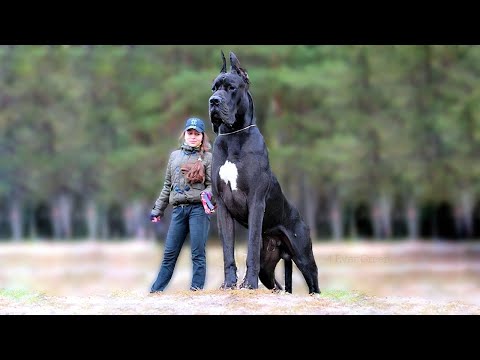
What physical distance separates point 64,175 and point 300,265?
18457 mm

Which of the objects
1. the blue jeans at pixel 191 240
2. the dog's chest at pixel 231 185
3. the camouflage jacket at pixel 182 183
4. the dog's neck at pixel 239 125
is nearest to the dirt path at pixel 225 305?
the blue jeans at pixel 191 240

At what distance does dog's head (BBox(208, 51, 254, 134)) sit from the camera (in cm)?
775

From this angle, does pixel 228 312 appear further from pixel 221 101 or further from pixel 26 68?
pixel 26 68

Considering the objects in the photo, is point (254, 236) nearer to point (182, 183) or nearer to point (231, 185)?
point (231, 185)

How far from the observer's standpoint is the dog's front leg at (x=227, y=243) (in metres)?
8.12

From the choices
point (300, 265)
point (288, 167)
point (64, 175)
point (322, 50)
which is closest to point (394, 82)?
point (322, 50)

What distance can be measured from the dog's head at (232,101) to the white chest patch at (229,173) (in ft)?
1.43

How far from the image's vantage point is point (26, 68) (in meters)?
26.8

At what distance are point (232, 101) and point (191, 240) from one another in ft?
6.55

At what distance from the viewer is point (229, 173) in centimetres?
804

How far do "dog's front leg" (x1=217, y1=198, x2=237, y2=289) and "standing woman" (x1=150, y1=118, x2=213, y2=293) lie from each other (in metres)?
0.49

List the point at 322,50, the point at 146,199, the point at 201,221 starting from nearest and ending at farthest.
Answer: the point at 201,221
the point at 146,199
the point at 322,50

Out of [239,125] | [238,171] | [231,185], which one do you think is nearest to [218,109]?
[239,125]

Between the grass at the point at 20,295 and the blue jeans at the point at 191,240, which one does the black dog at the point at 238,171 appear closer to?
the blue jeans at the point at 191,240
